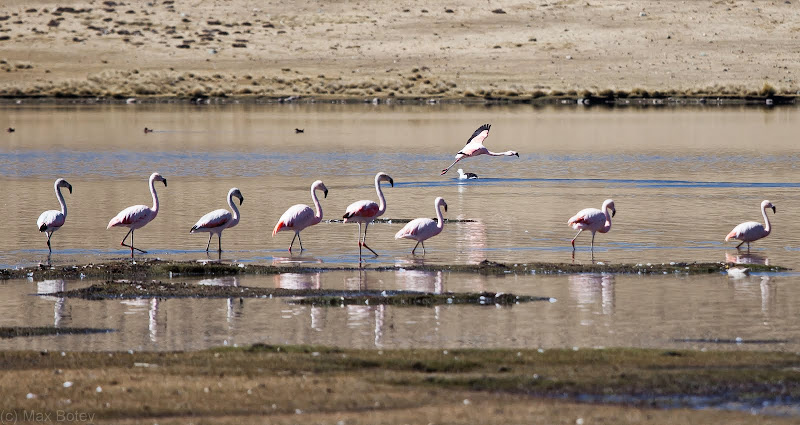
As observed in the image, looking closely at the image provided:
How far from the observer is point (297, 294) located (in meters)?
15.0

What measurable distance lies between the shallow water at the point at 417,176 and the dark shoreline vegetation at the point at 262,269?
3.51 ft

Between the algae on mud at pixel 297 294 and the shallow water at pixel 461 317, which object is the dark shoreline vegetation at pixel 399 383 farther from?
the algae on mud at pixel 297 294

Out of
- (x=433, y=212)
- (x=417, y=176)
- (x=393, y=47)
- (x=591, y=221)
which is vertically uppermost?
(x=393, y=47)

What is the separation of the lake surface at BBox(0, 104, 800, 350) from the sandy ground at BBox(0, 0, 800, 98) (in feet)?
51.2

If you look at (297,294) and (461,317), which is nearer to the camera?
(461,317)

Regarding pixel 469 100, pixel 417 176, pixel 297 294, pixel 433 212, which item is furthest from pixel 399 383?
pixel 469 100

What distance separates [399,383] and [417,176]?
77.1ft

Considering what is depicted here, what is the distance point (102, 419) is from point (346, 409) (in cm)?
172

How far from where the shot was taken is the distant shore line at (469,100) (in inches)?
2665

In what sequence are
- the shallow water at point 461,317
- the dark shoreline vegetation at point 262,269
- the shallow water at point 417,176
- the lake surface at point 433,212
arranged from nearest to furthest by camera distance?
the shallow water at point 461,317 < the lake surface at point 433,212 < the dark shoreline vegetation at point 262,269 < the shallow water at point 417,176

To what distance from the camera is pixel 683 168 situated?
117 ft

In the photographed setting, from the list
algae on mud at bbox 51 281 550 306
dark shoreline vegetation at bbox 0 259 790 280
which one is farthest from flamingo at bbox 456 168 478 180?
algae on mud at bbox 51 281 550 306

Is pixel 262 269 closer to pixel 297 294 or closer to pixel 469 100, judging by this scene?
pixel 297 294

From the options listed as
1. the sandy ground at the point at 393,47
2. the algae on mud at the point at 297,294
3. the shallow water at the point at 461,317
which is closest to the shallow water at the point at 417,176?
the shallow water at the point at 461,317
